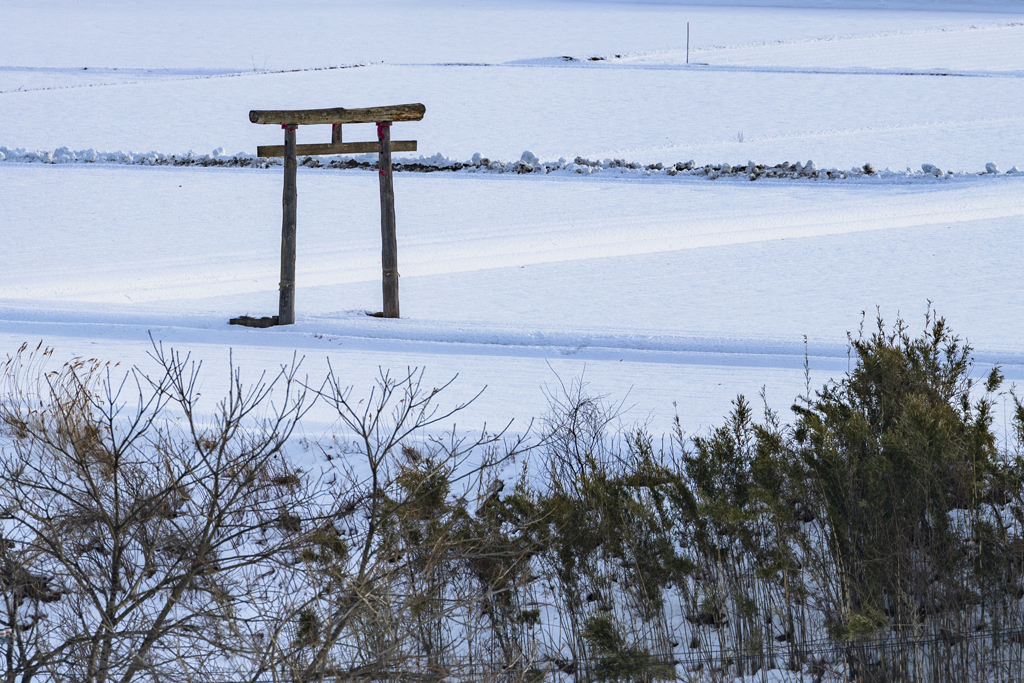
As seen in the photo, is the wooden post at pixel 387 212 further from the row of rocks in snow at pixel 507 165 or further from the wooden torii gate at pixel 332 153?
the row of rocks in snow at pixel 507 165

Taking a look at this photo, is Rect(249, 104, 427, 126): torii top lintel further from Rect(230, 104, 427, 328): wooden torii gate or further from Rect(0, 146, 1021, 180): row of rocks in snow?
Rect(0, 146, 1021, 180): row of rocks in snow

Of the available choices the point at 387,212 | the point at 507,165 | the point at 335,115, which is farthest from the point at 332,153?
the point at 507,165

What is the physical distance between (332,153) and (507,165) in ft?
32.9

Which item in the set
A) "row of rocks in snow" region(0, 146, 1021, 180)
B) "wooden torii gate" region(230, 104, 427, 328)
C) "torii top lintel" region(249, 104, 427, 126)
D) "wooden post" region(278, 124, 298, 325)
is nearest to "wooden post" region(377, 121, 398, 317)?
"wooden torii gate" region(230, 104, 427, 328)

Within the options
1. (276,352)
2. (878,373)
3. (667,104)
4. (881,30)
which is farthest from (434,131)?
(881,30)

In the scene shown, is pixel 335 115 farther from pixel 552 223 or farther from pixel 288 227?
pixel 552 223

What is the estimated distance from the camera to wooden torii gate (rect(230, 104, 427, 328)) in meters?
10.1

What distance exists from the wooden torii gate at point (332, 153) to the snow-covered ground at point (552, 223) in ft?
1.10

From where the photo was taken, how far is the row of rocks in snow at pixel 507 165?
18.4 meters

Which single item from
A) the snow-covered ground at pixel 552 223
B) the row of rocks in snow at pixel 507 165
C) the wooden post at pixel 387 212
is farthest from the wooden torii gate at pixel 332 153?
the row of rocks in snow at pixel 507 165

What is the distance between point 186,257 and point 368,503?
340 inches

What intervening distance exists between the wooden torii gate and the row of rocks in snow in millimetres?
9093

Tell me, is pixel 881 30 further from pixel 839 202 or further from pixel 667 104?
pixel 839 202

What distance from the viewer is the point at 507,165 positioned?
1989cm
